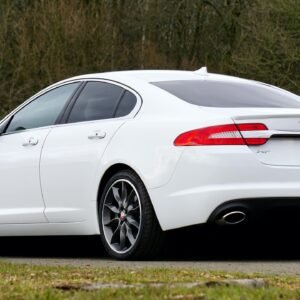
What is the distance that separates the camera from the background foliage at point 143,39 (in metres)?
28.3

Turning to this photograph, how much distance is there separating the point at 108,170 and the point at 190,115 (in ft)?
2.89

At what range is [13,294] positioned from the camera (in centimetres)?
488

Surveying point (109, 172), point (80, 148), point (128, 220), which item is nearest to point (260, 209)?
point (128, 220)

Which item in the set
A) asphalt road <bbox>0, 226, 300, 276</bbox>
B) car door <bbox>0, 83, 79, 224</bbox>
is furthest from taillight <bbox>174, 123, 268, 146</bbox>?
car door <bbox>0, 83, 79, 224</bbox>

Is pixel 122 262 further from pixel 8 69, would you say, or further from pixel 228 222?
pixel 8 69

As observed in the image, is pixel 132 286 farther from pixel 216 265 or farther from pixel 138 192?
pixel 138 192

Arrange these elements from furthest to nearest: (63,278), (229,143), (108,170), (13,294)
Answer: (108,170)
(229,143)
(63,278)
(13,294)

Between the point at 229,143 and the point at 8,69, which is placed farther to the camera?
the point at 8,69

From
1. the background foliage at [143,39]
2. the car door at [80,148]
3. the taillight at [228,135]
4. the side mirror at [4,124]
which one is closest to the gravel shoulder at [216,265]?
the car door at [80,148]

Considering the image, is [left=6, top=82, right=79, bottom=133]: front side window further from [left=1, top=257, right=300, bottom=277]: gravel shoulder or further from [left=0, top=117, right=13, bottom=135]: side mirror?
[left=1, top=257, right=300, bottom=277]: gravel shoulder

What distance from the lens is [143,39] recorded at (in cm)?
3262

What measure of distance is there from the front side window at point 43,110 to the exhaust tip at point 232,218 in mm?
2092

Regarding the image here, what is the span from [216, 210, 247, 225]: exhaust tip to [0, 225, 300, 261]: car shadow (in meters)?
0.09

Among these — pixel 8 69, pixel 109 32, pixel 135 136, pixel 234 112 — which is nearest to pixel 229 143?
pixel 234 112
